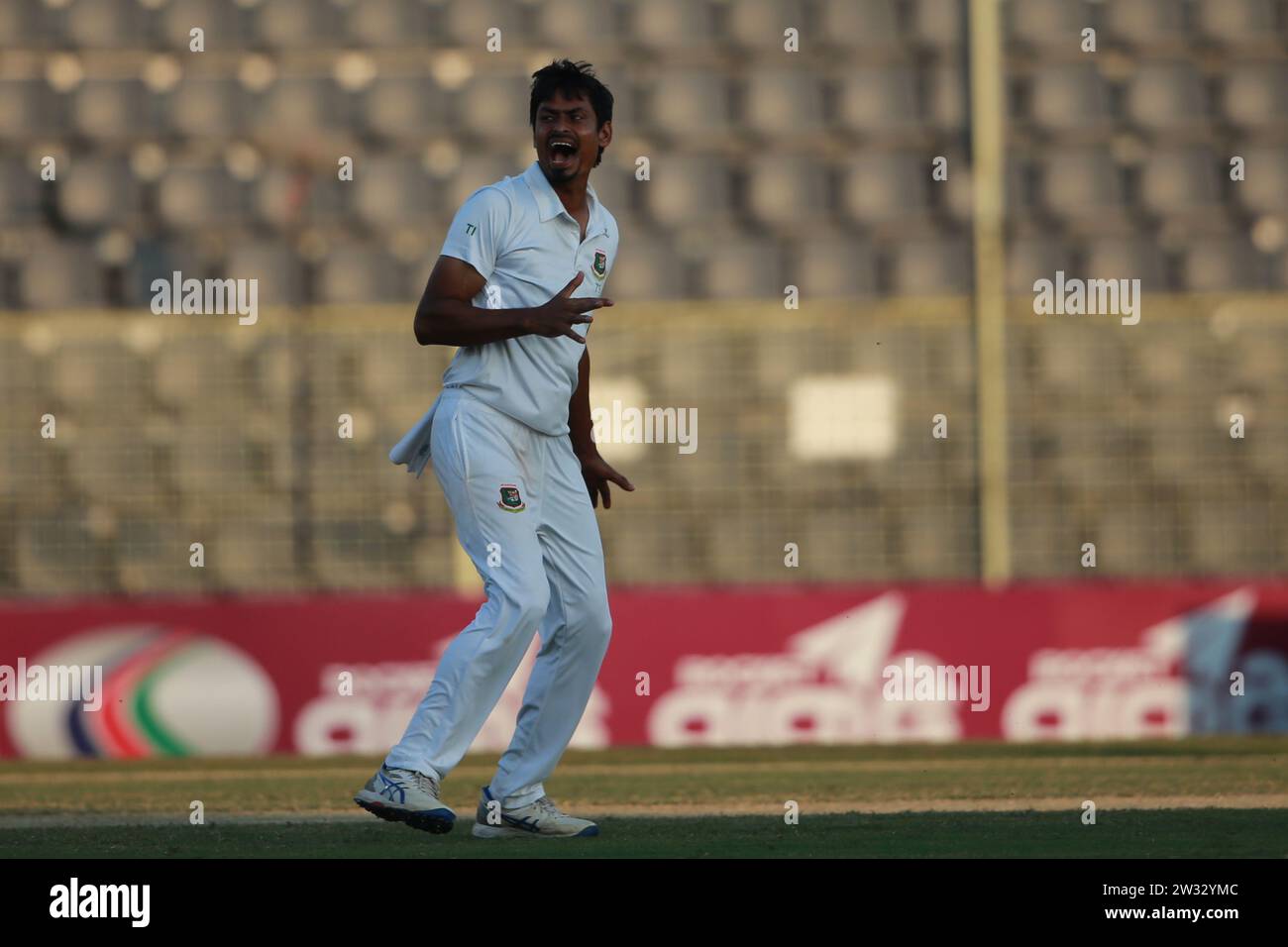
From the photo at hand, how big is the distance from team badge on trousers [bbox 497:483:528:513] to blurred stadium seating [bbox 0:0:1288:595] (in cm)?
976

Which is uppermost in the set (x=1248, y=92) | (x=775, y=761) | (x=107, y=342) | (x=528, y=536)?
(x=1248, y=92)

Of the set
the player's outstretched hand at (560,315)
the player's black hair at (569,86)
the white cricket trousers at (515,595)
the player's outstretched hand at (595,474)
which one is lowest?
the white cricket trousers at (515,595)

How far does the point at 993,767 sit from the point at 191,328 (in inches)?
329

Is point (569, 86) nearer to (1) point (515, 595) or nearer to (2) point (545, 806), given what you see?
(1) point (515, 595)

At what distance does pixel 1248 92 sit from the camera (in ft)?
56.2

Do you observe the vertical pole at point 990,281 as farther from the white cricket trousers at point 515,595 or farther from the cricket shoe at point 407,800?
the cricket shoe at point 407,800

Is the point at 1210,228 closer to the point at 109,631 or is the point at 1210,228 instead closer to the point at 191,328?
the point at 191,328

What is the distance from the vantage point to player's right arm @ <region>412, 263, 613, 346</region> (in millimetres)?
6398

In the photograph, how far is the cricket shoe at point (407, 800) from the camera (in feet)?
19.9

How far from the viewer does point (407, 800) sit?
6117mm

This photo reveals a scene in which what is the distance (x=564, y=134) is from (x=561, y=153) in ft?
0.19

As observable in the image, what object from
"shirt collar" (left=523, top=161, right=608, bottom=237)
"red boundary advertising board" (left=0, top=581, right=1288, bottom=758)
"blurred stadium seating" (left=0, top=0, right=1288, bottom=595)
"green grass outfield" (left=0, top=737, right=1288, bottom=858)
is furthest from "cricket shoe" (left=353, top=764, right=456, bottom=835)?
"blurred stadium seating" (left=0, top=0, right=1288, bottom=595)

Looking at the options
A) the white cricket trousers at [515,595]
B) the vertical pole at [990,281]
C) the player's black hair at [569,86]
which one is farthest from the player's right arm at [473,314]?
the vertical pole at [990,281]
